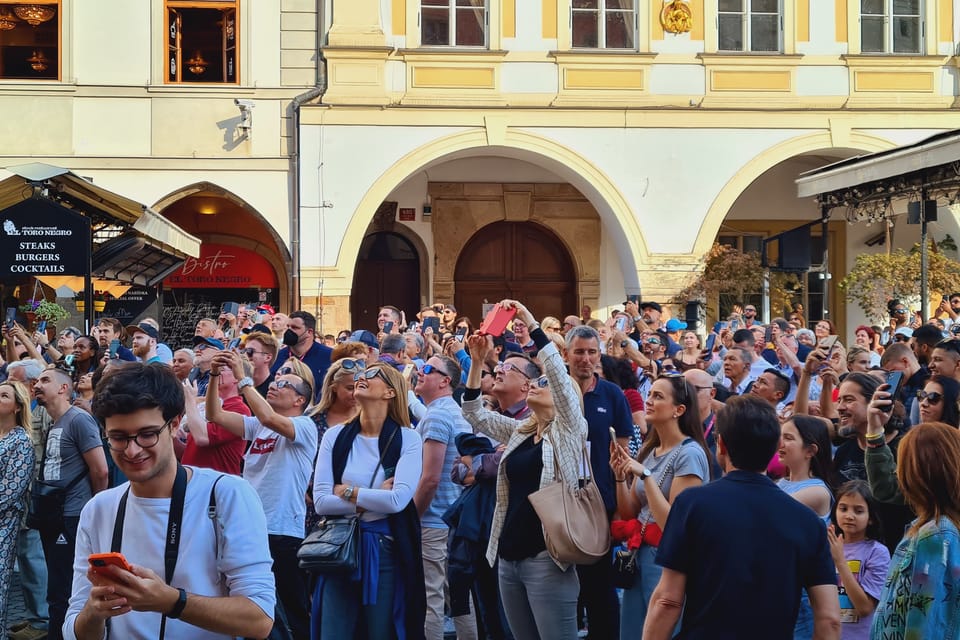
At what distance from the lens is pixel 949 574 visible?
3.69 m

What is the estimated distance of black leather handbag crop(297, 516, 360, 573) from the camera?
213 inches

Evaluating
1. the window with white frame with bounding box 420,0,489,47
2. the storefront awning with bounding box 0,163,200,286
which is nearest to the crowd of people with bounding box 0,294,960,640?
the storefront awning with bounding box 0,163,200,286

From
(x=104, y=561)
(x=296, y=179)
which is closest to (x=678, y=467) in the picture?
(x=104, y=561)

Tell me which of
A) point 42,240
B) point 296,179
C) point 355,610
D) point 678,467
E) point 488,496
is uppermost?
point 296,179

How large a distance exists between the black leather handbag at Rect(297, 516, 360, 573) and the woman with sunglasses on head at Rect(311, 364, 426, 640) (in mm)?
51

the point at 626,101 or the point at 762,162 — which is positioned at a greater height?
the point at 626,101

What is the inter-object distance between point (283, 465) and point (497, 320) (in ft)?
5.02

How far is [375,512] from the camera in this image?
221 inches

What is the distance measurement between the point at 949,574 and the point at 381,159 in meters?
15.9

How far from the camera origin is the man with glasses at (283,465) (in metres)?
6.36

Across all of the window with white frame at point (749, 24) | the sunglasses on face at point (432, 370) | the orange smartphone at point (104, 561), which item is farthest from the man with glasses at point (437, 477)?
the window with white frame at point (749, 24)

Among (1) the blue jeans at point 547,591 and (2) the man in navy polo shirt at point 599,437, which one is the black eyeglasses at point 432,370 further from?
(1) the blue jeans at point 547,591

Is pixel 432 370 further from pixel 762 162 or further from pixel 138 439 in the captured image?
pixel 762 162

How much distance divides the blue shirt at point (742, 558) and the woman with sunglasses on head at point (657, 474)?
3.75 ft
